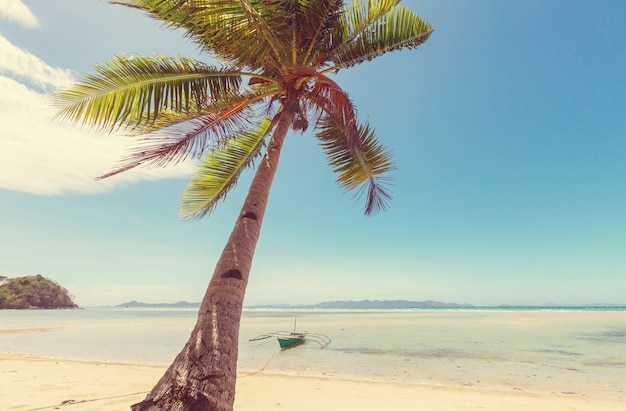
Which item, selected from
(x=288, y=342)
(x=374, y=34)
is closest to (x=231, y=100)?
(x=374, y=34)

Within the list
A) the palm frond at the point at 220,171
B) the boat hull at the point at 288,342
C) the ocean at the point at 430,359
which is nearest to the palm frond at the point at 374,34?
the palm frond at the point at 220,171

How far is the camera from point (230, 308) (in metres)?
3.43

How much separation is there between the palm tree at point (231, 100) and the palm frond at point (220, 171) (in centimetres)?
2

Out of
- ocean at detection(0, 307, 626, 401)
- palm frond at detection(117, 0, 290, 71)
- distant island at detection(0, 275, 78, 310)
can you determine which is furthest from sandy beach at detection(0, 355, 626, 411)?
distant island at detection(0, 275, 78, 310)

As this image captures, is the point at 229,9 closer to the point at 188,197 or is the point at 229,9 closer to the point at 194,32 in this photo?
the point at 194,32

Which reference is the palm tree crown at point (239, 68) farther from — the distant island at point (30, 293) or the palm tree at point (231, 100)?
the distant island at point (30, 293)

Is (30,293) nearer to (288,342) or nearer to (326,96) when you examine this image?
(288,342)

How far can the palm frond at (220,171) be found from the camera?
741 cm

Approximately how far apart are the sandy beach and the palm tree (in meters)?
4.85

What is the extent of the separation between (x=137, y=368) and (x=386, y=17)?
13.6m

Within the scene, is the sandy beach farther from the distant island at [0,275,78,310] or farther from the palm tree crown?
the distant island at [0,275,78,310]

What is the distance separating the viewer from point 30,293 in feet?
271

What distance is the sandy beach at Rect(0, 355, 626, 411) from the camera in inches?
290

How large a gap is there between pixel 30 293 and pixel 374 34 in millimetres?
107085
